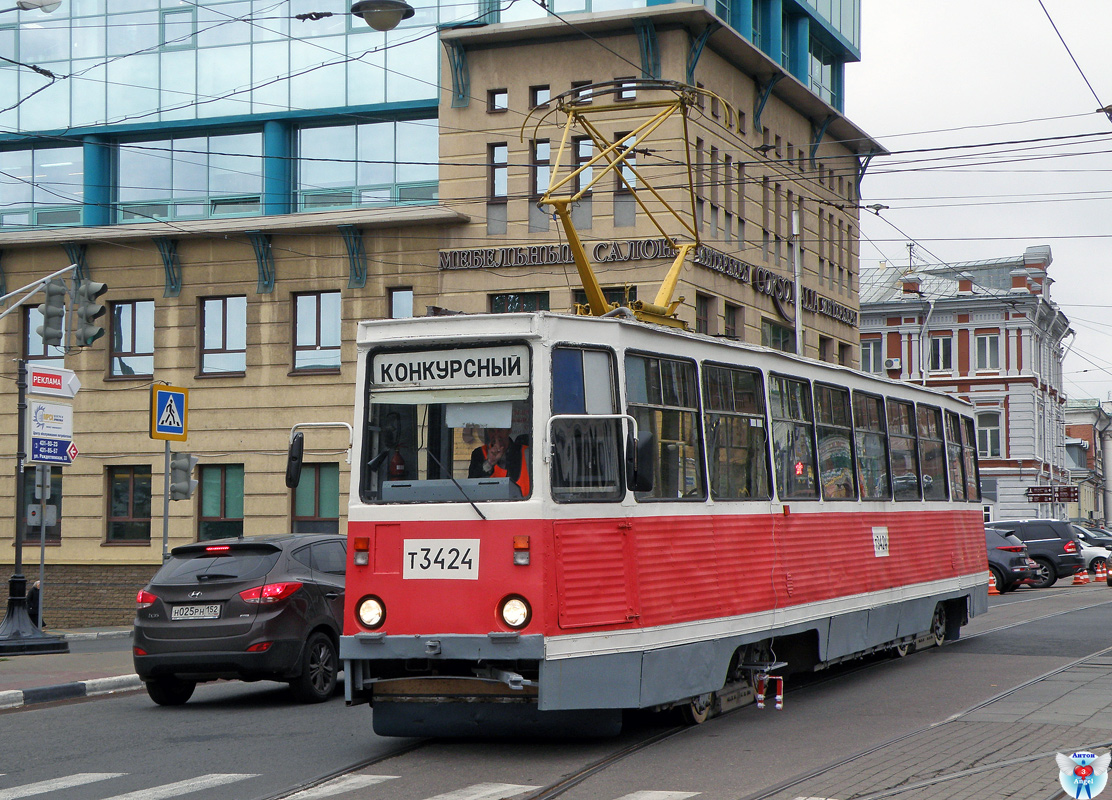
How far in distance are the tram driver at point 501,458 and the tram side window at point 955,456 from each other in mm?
9426

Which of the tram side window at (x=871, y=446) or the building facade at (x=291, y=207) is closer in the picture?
the tram side window at (x=871, y=446)

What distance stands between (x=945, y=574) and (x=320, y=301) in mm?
18557

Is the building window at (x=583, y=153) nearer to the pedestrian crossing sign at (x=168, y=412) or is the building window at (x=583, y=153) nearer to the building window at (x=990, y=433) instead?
the pedestrian crossing sign at (x=168, y=412)

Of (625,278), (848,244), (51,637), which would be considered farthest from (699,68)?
(51,637)

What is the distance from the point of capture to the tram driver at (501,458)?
963cm

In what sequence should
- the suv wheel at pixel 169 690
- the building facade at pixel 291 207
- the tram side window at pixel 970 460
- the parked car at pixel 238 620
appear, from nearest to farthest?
the parked car at pixel 238 620 < the suv wheel at pixel 169 690 < the tram side window at pixel 970 460 < the building facade at pixel 291 207

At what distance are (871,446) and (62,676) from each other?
906 cm

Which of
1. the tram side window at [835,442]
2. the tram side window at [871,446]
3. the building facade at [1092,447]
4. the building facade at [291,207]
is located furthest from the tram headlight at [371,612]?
the building facade at [1092,447]

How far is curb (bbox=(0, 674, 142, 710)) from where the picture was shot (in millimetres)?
14000

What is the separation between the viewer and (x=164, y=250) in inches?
1299

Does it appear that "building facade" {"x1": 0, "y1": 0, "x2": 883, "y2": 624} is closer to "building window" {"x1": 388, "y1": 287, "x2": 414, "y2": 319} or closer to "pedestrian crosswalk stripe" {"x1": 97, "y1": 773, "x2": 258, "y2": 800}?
"building window" {"x1": 388, "y1": 287, "x2": 414, "y2": 319}

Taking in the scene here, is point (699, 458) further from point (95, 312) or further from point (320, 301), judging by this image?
point (320, 301)

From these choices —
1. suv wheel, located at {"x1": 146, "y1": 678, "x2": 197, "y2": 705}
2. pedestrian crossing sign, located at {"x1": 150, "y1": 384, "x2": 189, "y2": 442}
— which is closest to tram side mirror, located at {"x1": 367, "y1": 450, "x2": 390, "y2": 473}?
suv wheel, located at {"x1": 146, "y1": 678, "x2": 197, "y2": 705}

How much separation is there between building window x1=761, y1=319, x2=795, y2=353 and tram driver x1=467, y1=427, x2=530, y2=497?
25304 mm
